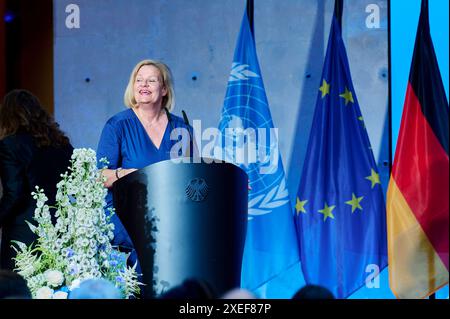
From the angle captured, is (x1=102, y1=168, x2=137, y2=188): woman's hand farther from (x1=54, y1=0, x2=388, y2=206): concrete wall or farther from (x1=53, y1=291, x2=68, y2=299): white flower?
(x1=54, y1=0, x2=388, y2=206): concrete wall

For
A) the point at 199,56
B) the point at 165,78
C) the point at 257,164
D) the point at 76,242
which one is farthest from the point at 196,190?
the point at 199,56

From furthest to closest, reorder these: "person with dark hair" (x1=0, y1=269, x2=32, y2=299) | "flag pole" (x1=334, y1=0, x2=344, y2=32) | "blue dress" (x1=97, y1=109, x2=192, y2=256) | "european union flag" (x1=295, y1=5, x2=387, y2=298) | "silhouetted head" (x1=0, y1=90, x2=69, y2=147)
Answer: "flag pole" (x1=334, y1=0, x2=344, y2=32) < "european union flag" (x1=295, y1=5, x2=387, y2=298) < "blue dress" (x1=97, y1=109, x2=192, y2=256) < "silhouetted head" (x1=0, y1=90, x2=69, y2=147) < "person with dark hair" (x1=0, y1=269, x2=32, y2=299)

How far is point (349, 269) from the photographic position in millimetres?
4805

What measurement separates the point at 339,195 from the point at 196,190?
196cm

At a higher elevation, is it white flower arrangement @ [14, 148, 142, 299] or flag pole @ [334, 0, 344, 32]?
flag pole @ [334, 0, 344, 32]

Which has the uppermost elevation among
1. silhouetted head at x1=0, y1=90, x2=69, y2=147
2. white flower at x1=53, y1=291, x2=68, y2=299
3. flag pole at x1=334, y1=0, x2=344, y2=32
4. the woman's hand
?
flag pole at x1=334, y1=0, x2=344, y2=32

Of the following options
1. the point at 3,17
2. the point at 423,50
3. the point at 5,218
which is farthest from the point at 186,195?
the point at 3,17

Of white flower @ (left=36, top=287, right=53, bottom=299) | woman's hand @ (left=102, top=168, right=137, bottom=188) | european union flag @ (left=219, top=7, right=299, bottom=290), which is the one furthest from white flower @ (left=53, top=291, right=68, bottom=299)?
european union flag @ (left=219, top=7, right=299, bottom=290)

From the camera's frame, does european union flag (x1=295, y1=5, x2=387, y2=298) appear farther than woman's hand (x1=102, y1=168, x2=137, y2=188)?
Yes

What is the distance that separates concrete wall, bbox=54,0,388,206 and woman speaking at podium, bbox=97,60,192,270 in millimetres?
728

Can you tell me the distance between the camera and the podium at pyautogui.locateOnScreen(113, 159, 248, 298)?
304 cm

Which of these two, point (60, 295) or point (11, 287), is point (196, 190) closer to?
point (60, 295)

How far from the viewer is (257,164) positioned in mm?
4832

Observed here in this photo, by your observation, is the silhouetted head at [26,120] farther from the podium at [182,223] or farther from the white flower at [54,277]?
the white flower at [54,277]
